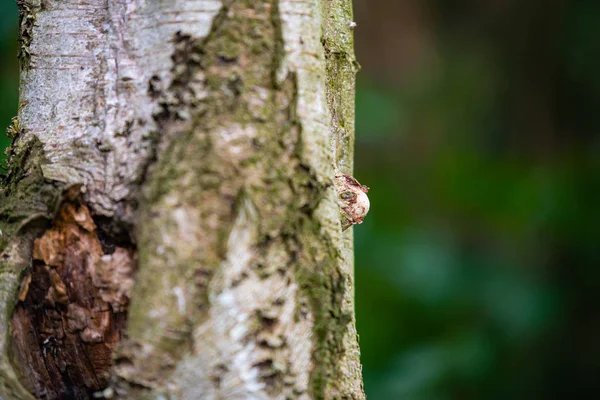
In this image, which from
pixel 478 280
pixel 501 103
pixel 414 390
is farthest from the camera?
pixel 501 103

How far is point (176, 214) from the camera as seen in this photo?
1.86 feet

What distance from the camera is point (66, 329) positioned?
647 mm

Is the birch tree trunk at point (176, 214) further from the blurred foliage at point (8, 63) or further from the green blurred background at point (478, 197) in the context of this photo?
the green blurred background at point (478, 197)

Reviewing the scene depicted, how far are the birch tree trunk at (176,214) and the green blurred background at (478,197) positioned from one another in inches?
56.9

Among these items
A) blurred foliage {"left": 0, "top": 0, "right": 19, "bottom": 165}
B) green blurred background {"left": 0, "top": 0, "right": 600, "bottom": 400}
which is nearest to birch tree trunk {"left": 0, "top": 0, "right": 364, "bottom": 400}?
blurred foliage {"left": 0, "top": 0, "right": 19, "bottom": 165}

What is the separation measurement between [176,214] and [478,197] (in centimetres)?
236

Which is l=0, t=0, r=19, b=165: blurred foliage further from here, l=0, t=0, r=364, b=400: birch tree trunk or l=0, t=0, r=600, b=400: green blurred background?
l=0, t=0, r=364, b=400: birch tree trunk

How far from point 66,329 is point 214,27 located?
1.12 ft

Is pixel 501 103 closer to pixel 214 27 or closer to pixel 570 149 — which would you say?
pixel 570 149

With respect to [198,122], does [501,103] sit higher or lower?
higher

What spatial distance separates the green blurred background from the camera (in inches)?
99.3

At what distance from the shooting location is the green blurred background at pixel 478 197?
2.52 meters

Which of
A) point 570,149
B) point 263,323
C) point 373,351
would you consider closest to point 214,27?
point 263,323

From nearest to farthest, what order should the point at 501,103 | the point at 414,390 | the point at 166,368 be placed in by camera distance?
1. the point at 166,368
2. the point at 414,390
3. the point at 501,103
